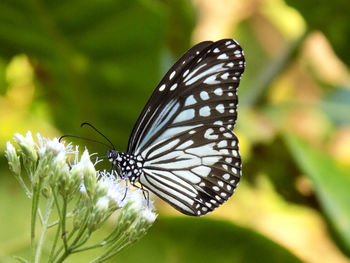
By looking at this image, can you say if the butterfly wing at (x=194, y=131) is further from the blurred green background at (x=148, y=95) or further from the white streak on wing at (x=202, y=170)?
the blurred green background at (x=148, y=95)

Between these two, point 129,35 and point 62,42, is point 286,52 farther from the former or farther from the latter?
point 62,42

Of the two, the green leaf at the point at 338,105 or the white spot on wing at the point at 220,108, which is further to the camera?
the green leaf at the point at 338,105

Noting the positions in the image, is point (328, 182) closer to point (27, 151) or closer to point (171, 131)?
point (171, 131)

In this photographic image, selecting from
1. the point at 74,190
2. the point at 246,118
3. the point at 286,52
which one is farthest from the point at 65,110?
the point at 74,190

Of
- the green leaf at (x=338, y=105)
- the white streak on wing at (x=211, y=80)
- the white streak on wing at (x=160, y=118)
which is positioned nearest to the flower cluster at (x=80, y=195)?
the white streak on wing at (x=160, y=118)

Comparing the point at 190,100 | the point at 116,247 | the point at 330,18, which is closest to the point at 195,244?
the point at 190,100

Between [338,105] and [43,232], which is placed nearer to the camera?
[43,232]
